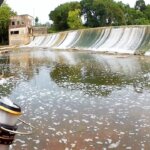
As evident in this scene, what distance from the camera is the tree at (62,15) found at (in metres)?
79.6

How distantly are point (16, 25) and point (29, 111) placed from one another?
62.8 metres

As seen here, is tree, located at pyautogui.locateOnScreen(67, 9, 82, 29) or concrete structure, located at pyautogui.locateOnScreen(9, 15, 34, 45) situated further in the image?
tree, located at pyautogui.locateOnScreen(67, 9, 82, 29)

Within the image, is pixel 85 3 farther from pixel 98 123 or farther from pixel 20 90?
pixel 98 123

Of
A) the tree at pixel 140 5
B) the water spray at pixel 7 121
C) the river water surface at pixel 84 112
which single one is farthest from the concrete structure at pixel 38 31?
the water spray at pixel 7 121

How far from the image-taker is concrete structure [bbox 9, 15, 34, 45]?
230 feet

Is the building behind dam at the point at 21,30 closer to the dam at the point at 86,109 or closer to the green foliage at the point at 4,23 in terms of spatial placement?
the green foliage at the point at 4,23

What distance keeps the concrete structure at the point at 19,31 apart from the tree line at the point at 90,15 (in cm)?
878

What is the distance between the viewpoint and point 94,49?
45656 mm

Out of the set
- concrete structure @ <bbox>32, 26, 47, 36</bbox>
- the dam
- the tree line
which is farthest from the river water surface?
the tree line

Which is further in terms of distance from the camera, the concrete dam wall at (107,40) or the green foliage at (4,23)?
the green foliage at (4,23)

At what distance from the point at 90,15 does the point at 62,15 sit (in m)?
A: 6.45

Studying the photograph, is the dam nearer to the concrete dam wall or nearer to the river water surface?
the river water surface

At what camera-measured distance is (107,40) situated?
45.4 m

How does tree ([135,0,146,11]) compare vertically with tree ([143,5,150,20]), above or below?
above
